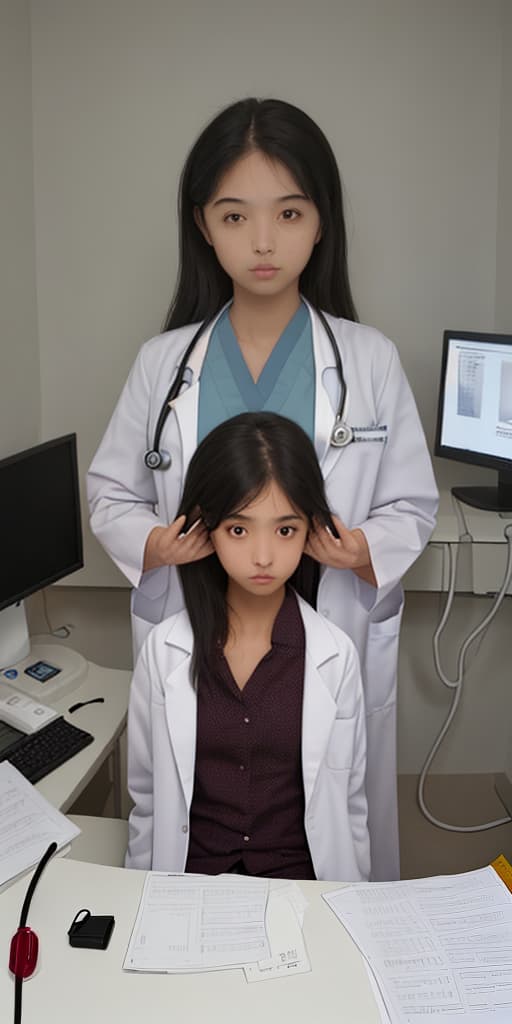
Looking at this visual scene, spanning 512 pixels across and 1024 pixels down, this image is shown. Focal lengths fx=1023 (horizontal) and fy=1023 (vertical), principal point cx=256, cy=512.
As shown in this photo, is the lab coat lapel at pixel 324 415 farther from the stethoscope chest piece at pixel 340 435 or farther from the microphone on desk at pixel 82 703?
the microphone on desk at pixel 82 703

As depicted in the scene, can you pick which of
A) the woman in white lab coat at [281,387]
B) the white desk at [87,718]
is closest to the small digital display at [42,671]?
the white desk at [87,718]

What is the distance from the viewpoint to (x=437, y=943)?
1.11 meters

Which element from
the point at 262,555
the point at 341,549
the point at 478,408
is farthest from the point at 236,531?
the point at 478,408

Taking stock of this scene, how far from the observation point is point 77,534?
6.43ft

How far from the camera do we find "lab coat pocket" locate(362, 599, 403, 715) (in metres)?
1.57

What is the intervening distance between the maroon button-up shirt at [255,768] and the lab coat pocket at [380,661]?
24cm

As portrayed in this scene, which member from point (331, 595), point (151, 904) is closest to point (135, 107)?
point (331, 595)

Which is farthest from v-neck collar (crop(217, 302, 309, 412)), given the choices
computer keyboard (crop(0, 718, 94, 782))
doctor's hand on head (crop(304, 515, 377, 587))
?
computer keyboard (crop(0, 718, 94, 782))

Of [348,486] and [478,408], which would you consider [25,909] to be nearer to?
[348,486]

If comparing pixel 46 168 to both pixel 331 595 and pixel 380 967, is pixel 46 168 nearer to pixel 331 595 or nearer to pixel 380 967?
pixel 331 595

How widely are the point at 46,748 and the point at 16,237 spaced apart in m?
1.15

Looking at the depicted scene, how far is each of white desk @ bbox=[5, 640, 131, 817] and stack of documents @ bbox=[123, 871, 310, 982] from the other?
1.20ft

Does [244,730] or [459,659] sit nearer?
[244,730]

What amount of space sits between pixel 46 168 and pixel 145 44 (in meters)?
0.35
